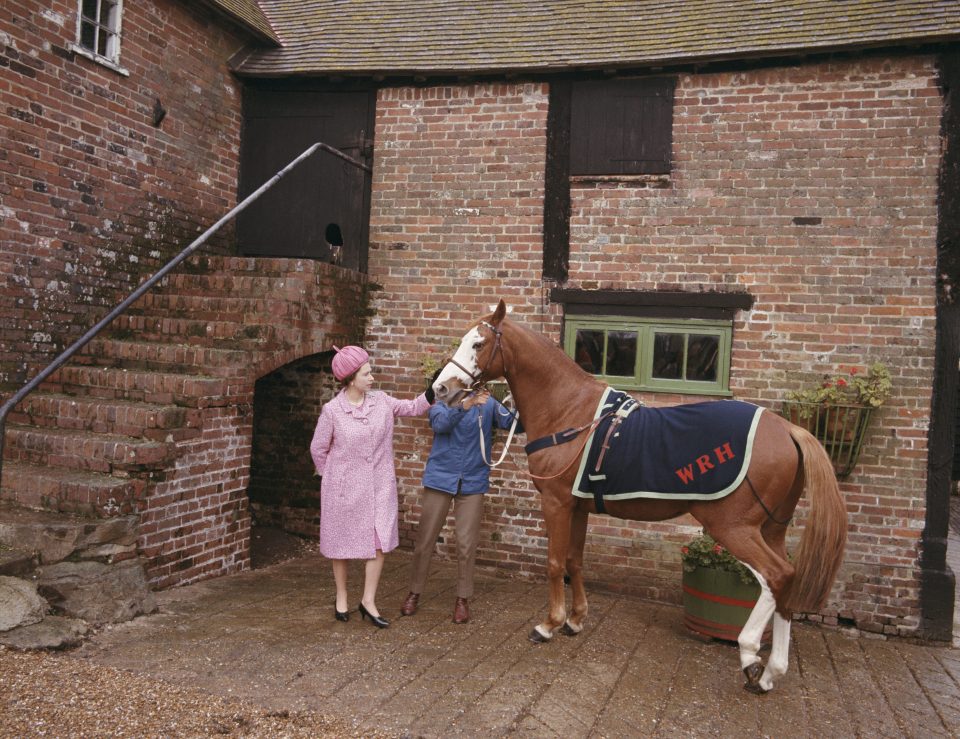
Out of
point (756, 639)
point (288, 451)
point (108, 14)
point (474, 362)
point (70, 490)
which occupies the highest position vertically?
point (108, 14)

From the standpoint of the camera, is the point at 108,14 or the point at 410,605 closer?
the point at 410,605

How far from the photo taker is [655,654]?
490cm

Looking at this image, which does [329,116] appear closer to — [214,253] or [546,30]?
[214,253]

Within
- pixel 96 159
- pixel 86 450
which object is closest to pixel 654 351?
pixel 86 450

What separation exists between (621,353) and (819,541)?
269 cm

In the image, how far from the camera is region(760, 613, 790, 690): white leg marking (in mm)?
4309

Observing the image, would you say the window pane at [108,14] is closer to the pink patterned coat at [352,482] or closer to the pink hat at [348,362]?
the pink hat at [348,362]

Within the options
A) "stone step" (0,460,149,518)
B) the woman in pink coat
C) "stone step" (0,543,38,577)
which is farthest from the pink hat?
"stone step" (0,543,38,577)

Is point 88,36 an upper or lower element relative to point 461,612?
upper

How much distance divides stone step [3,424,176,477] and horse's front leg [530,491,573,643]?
9.10 ft

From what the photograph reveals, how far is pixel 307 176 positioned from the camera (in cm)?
762

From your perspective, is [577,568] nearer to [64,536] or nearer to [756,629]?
[756,629]

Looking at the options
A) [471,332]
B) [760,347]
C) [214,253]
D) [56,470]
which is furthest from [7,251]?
[760,347]

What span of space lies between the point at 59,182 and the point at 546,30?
4.64 metres
